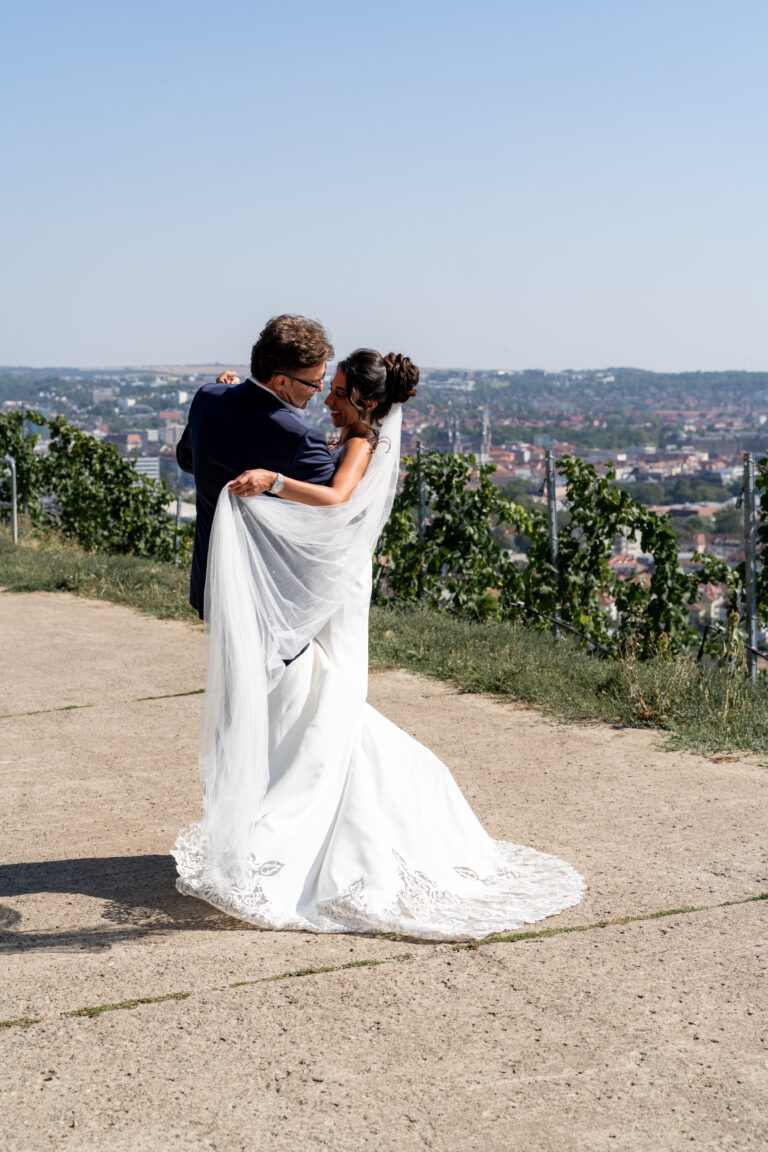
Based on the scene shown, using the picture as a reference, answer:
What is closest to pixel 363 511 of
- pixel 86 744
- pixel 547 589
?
pixel 86 744

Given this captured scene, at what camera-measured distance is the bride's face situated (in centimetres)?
392

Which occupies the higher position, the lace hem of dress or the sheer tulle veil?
the sheer tulle veil

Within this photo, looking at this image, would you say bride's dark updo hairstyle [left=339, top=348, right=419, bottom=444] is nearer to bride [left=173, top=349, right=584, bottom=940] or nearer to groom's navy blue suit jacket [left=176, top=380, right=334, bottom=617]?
bride [left=173, top=349, right=584, bottom=940]

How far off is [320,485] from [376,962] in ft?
4.89

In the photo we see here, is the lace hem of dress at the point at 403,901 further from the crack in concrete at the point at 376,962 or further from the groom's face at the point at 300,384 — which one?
the groom's face at the point at 300,384

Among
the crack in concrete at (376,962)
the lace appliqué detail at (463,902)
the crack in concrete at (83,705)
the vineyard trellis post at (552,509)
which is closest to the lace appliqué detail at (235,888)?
the lace appliqué detail at (463,902)

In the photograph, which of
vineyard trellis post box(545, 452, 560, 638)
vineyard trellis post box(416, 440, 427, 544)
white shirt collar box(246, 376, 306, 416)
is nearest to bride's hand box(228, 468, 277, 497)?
white shirt collar box(246, 376, 306, 416)

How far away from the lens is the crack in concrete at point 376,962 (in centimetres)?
309

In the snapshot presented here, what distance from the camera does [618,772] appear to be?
560cm

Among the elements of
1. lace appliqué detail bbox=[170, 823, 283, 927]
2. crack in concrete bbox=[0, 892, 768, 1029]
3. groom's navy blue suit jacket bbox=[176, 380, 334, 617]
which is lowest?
crack in concrete bbox=[0, 892, 768, 1029]

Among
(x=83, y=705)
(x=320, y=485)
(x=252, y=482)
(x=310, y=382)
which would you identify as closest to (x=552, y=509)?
(x=83, y=705)

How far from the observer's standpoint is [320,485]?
386 cm

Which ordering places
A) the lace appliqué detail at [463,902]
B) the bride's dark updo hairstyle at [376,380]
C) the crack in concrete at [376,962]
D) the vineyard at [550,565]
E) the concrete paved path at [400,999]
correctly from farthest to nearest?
the vineyard at [550,565] → the bride's dark updo hairstyle at [376,380] → the lace appliqué detail at [463,902] → the crack in concrete at [376,962] → the concrete paved path at [400,999]

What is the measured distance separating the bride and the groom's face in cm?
17
